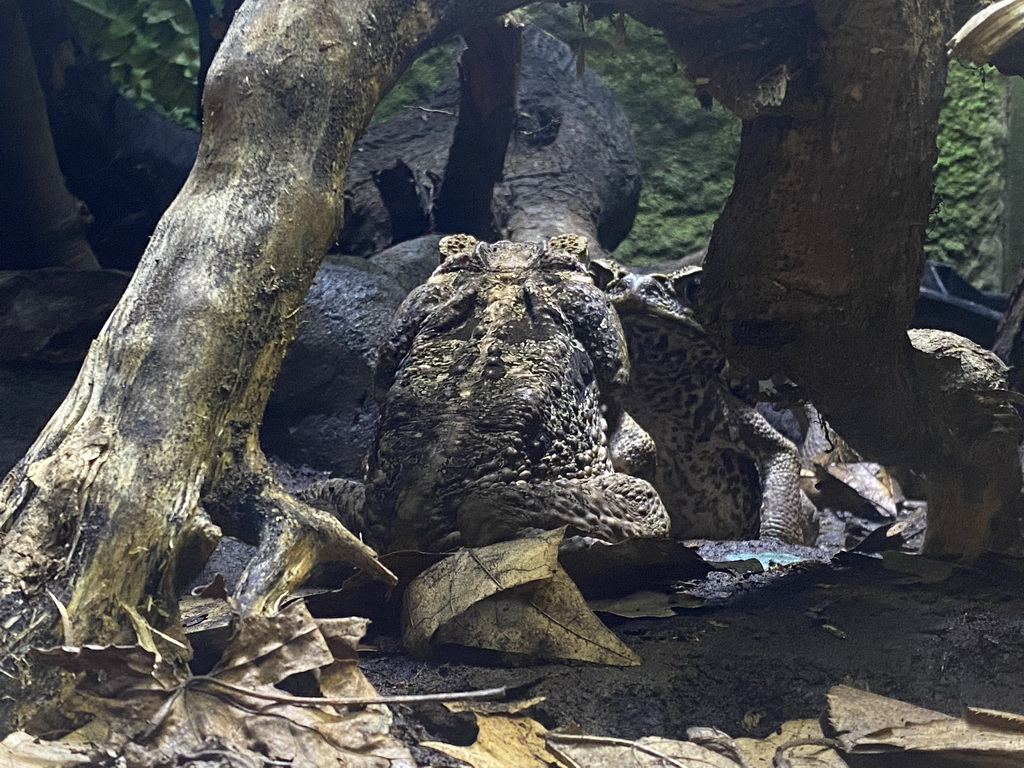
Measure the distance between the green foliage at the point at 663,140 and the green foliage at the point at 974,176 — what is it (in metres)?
1.64

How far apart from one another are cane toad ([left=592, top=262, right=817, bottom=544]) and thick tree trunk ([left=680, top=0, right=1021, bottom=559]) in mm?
1043

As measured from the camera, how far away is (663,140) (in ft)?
25.3

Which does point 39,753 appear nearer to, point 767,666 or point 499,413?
point 767,666

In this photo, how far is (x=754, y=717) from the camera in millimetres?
1705

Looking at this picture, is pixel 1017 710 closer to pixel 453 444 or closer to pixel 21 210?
pixel 453 444

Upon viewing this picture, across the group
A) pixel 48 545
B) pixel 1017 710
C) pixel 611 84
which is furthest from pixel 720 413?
pixel 611 84

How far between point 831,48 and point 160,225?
5.16 feet

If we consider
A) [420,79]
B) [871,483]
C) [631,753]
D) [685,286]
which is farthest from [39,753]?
[420,79]

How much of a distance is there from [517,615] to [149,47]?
4.74 m

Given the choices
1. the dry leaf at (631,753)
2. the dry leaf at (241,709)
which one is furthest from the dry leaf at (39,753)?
the dry leaf at (631,753)

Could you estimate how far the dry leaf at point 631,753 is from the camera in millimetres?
1439

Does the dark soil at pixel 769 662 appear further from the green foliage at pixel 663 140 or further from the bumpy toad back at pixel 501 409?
the green foliage at pixel 663 140

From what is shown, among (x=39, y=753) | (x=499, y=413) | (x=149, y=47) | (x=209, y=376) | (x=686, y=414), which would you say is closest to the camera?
(x=39, y=753)

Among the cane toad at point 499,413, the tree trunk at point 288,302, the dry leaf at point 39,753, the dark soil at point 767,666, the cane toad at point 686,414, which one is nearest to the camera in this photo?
the dry leaf at point 39,753
